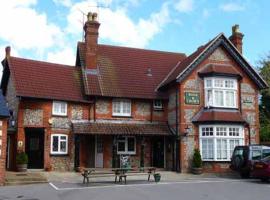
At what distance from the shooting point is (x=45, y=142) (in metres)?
26.1

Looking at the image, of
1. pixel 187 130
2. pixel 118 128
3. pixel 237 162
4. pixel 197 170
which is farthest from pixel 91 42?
pixel 237 162

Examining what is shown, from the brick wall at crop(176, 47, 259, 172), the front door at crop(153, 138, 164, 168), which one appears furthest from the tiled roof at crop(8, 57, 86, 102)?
the brick wall at crop(176, 47, 259, 172)

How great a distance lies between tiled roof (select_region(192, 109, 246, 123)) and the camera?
2673 cm

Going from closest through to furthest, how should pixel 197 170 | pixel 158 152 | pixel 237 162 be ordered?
pixel 237 162 → pixel 197 170 → pixel 158 152

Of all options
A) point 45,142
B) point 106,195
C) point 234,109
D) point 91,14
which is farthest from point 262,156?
point 91,14

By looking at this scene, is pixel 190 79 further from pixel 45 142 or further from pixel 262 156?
pixel 45 142

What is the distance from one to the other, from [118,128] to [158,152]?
370 cm

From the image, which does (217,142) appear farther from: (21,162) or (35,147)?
(21,162)

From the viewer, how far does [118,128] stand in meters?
27.4

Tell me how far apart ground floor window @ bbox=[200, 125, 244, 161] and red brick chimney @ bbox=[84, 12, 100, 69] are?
8.98m

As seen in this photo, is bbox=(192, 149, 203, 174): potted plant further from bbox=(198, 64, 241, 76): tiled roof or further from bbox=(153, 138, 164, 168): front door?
bbox=(198, 64, 241, 76): tiled roof

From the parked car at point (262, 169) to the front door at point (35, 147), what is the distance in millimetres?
12996

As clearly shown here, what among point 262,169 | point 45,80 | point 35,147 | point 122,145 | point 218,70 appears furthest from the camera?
point 122,145

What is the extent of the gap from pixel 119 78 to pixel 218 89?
7052mm
